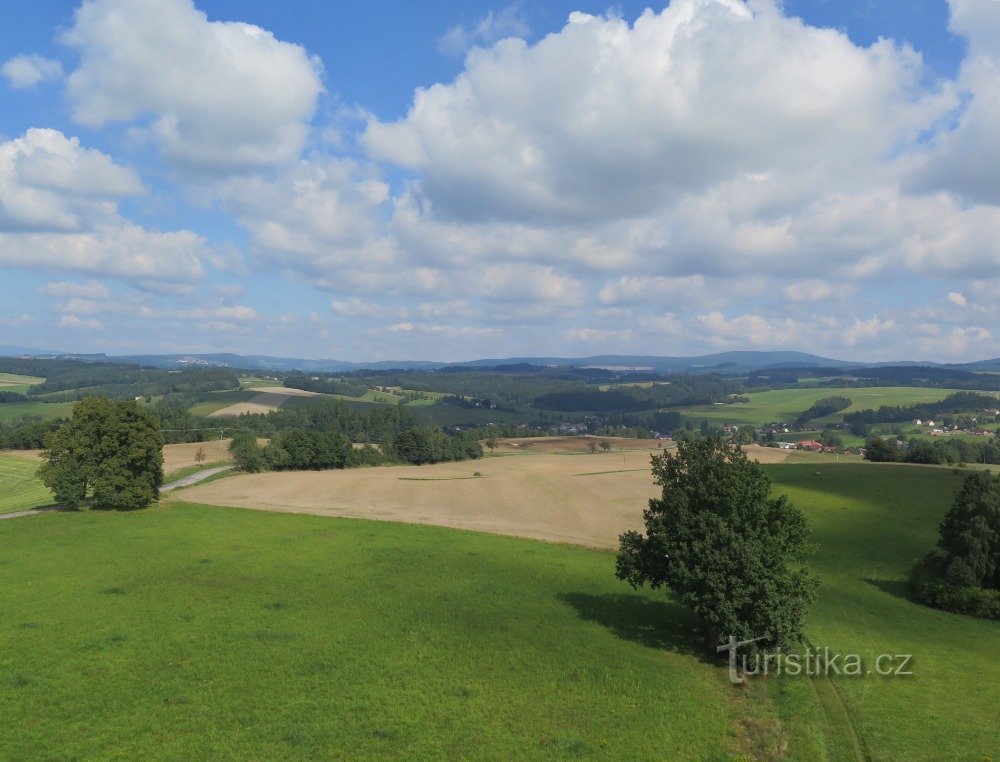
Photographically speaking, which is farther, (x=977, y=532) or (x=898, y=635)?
(x=977, y=532)

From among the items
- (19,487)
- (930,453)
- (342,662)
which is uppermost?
(342,662)

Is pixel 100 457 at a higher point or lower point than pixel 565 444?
higher

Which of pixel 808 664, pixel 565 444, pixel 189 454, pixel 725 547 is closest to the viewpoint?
pixel 725 547

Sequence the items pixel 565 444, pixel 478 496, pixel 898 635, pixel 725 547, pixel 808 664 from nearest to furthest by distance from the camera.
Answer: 1. pixel 725 547
2. pixel 808 664
3. pixel 898 635
4. pixel 478 496
5. pixel 565 444

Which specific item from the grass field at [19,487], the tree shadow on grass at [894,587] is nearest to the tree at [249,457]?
the grass field at [19,487]

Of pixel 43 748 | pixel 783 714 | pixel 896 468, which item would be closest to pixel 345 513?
pixel 43 748

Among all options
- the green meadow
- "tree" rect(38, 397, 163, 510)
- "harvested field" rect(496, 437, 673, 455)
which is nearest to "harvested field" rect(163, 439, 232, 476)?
"tree" rect(38, 397, 163, 510)

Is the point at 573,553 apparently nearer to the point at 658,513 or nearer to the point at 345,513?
the point at 658,513

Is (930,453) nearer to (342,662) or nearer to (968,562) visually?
(968,562)

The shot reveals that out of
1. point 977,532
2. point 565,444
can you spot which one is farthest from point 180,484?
point 565,444
